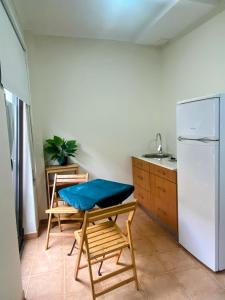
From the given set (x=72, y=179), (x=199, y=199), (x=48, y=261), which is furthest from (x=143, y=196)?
(x=48, y=261)

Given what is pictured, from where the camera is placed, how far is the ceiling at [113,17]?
2.29m

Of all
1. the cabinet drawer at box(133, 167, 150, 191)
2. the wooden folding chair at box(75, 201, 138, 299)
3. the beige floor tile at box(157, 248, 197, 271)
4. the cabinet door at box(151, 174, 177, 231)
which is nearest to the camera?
the wooden folding chair at box(75, 201, 138, 299)

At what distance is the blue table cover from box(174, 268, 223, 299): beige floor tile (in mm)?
918

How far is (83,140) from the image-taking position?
3406 mm

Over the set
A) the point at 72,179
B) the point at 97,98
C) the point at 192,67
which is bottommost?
the point at 72,179

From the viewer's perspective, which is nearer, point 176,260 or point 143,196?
point 176,260

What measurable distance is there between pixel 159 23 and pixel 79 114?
1671mm

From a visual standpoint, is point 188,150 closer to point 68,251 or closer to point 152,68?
point 68,251

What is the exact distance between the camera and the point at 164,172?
269 cm

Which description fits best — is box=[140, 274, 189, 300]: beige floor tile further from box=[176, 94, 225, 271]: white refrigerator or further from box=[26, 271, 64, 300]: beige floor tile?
box=[26, 271, 64, 300]: beige floor tile

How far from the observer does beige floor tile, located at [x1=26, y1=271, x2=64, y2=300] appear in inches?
72.3

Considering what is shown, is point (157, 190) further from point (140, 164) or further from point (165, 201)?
point (140, 164)

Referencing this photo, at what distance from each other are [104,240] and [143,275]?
57 centimetres

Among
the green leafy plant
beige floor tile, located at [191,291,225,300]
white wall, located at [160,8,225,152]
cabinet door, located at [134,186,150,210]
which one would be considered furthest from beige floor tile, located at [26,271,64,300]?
white wall, located at [160,8,225,152]
